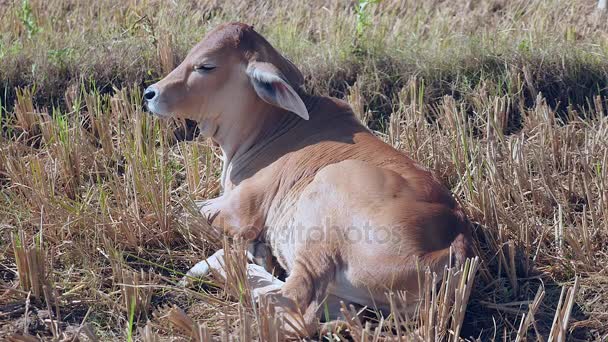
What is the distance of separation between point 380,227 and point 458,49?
266 cm

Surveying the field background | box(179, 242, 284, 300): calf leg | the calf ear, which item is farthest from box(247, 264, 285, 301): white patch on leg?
the calf ear

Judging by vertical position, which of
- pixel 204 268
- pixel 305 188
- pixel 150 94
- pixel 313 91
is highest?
pixel 150 94

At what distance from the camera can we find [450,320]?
3.46 meters

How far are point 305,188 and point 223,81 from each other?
675 millimetres

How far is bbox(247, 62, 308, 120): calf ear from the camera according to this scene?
406 cm

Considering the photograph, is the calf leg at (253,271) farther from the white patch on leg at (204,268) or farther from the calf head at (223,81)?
the calf head at (223,81)

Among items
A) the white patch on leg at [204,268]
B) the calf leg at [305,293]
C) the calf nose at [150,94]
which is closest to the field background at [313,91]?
the white patch on leg at [204,268]

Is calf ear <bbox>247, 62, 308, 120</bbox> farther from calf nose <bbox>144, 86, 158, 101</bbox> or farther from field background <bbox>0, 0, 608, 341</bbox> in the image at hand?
field background <bbox>0, 0, 608, 341</bbox>

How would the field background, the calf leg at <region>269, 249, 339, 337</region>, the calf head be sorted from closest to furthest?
the calf leg at <region>269, 249, 339, 337</region>
the field background
the calf head

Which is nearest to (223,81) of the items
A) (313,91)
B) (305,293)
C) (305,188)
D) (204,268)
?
(305,188)

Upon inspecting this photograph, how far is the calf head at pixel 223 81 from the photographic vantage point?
4.20 meters

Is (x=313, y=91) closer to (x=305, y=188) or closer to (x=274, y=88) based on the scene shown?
(x=274, y=88)

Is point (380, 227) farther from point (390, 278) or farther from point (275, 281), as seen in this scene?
point (275, 281)

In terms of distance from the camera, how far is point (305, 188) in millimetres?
3943
